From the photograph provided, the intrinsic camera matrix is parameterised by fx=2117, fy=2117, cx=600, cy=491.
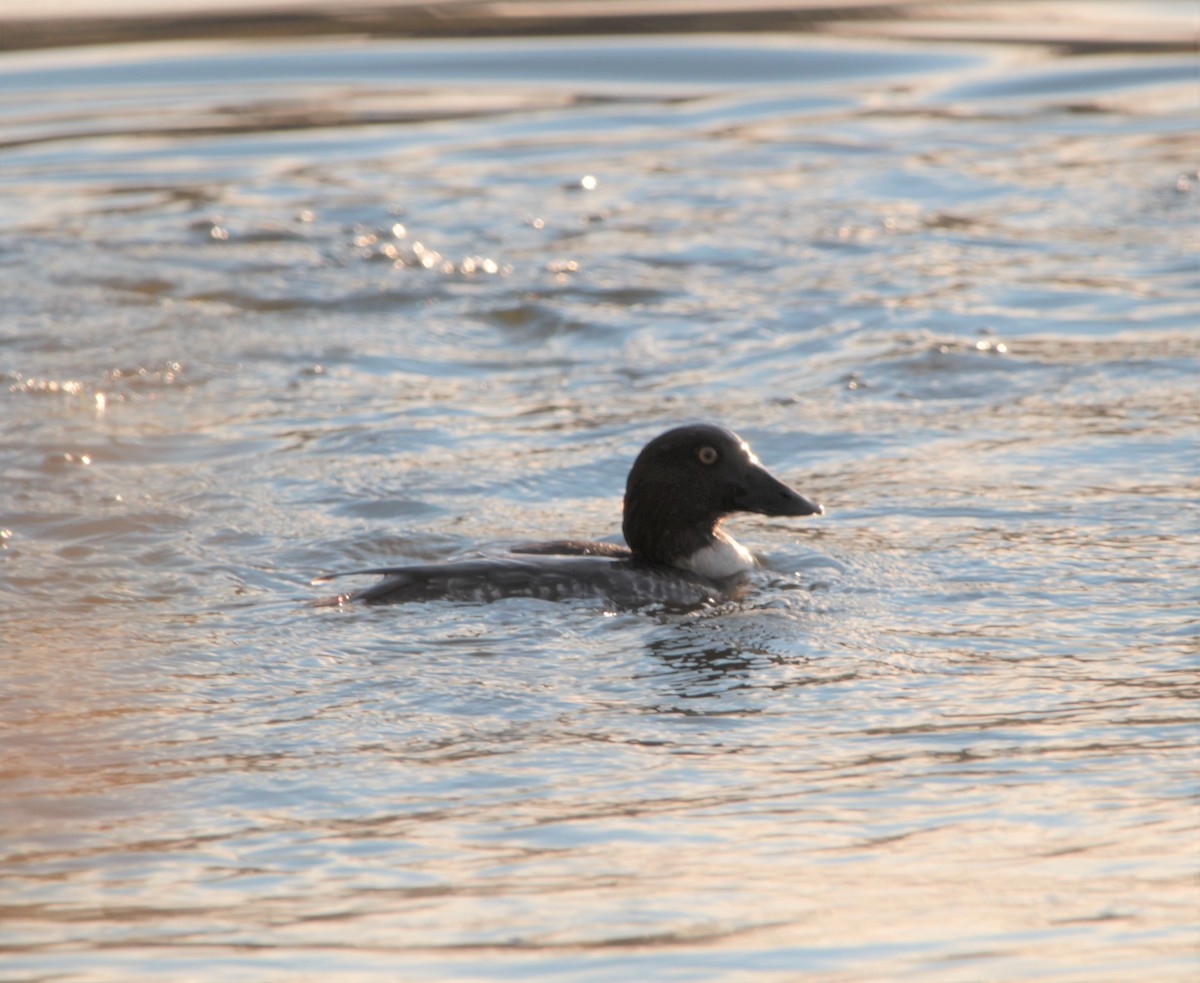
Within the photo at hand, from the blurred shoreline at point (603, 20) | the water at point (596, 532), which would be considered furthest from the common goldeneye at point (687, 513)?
the blurred shoreline at point (603, 20)

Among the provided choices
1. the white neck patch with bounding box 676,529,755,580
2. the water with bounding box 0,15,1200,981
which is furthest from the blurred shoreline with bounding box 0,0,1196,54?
the white neck patch with bounding box 676,529,755,580

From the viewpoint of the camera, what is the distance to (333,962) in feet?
15.3

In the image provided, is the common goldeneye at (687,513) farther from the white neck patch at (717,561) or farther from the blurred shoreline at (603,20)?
the blurred shoreline at (603,20)

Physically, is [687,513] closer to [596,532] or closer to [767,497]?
[767,497]

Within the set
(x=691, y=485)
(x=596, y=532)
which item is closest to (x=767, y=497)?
(x=691, y=485)

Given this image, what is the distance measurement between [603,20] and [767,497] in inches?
609

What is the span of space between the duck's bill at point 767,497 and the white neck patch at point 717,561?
19cm

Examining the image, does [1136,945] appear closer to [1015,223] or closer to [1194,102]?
[1015,223]

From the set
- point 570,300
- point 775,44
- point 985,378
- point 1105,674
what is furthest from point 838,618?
point 775,44

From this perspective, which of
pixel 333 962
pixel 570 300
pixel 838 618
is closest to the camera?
pixel 333 962

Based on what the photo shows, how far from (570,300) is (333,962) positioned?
8.83 m

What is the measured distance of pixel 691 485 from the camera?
848cm

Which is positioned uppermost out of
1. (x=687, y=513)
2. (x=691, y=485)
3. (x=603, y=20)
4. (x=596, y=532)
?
(x=603, y=20)

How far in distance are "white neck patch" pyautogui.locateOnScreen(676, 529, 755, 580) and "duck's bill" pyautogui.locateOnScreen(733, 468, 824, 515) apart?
19 centimetres
